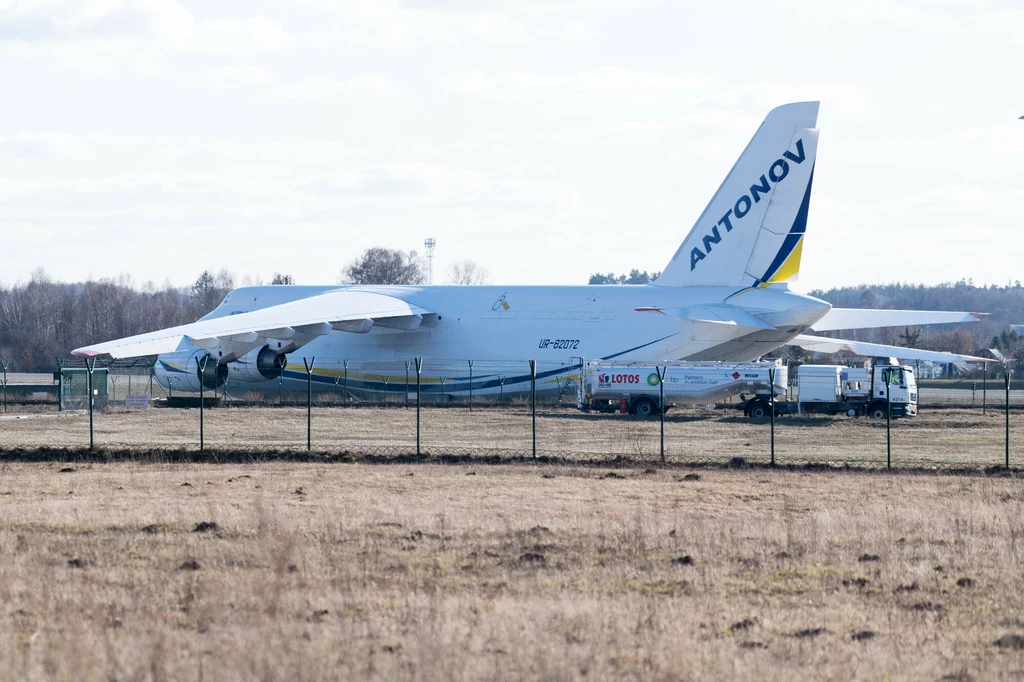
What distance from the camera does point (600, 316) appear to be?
132ft

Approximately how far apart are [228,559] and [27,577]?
6.29 feet

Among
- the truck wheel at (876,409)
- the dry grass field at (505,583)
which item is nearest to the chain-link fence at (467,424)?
the truck wheel at (876,409)

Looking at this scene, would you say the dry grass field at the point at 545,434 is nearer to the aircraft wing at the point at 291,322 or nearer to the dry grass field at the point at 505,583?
the aircraft wing at the point at 291,322

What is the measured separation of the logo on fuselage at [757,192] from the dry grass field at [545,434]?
5693 millimetres

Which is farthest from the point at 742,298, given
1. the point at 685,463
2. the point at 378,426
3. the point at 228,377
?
the point at 228,377

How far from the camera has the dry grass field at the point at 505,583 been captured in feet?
27.1

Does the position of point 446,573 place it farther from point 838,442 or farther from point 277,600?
point 838,442

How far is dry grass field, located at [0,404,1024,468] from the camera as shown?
81.3 feet

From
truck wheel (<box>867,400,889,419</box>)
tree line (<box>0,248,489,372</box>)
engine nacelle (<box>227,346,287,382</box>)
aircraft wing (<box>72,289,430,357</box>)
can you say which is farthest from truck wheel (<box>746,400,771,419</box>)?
tree line (<box>0,248,489,372</box>)

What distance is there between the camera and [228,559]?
477 inches

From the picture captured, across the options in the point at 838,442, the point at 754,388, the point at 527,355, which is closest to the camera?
the point at 838,442

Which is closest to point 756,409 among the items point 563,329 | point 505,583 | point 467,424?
point 563,329

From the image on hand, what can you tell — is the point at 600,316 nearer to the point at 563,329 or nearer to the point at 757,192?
the point at 563,329

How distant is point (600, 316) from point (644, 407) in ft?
12.5
